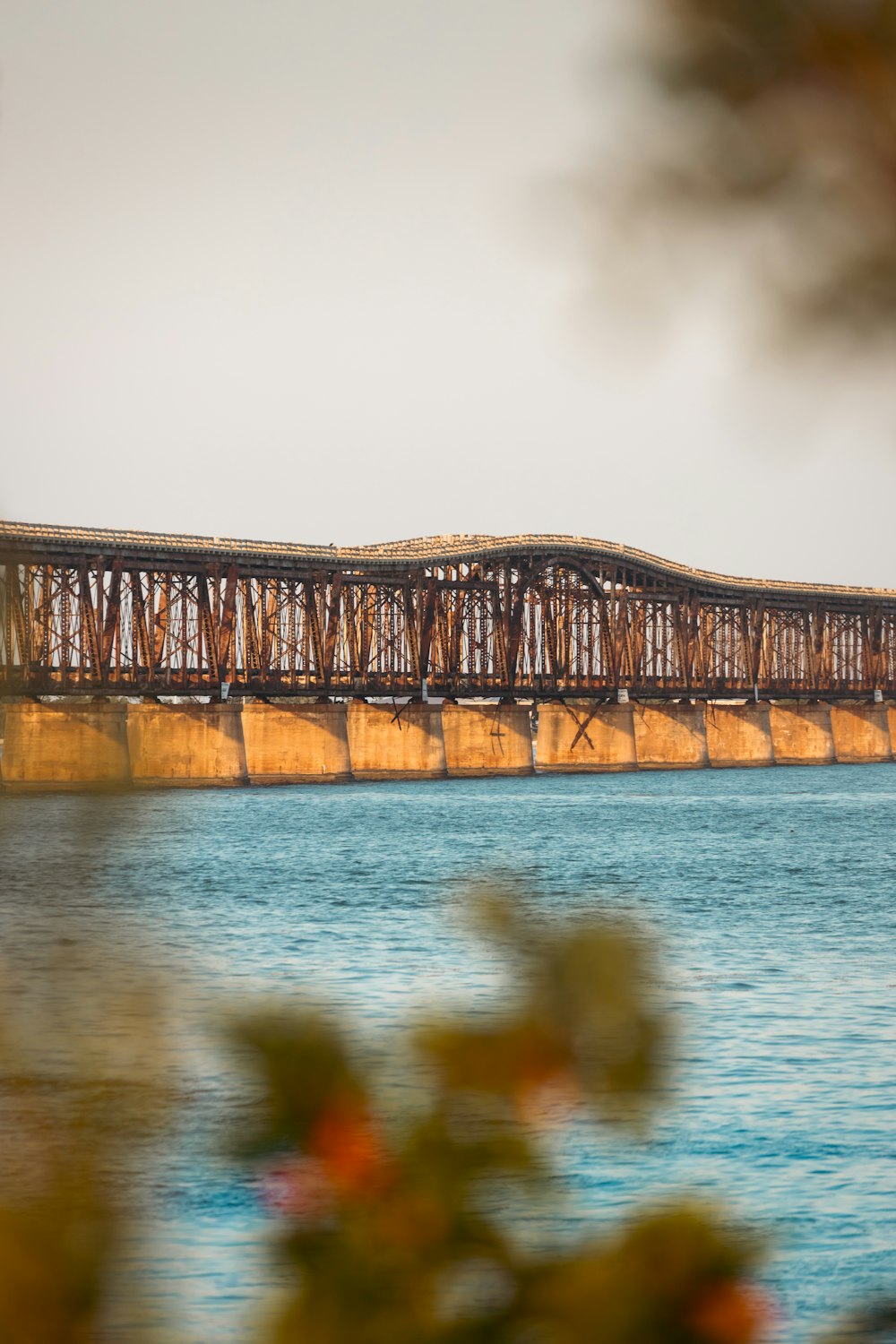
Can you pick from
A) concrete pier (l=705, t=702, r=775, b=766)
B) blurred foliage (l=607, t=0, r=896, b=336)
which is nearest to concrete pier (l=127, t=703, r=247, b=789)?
concrete pier (l=705, t=702, r=775, b=766)

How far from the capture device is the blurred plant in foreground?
5.35 ft

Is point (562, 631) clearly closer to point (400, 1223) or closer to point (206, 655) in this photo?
point (206, 655)

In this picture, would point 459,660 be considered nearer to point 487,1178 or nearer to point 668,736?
point 668,736

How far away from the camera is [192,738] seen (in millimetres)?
93438

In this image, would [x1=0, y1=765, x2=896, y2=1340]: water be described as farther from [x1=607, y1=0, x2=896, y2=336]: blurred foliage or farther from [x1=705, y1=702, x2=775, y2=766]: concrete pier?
[x1=705, y1=702, x2=775, y2=766]: concrete pier

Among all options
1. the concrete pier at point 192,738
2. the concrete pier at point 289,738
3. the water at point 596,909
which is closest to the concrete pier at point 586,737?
the concrete pier at point 289,738

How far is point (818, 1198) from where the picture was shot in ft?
51.4

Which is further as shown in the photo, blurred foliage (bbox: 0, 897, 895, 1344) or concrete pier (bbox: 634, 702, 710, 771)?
concrete pier (bbox: 634, 702, 710, 771)

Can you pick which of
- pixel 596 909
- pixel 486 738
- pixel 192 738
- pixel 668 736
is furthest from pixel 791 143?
pixel 668 736

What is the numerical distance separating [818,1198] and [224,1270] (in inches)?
216

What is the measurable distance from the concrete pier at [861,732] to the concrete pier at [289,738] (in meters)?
63.7

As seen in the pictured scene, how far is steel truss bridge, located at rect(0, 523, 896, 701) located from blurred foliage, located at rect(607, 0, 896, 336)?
74516 millimetres

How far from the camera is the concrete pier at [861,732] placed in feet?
505

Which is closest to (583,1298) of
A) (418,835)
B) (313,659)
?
(418,835)
